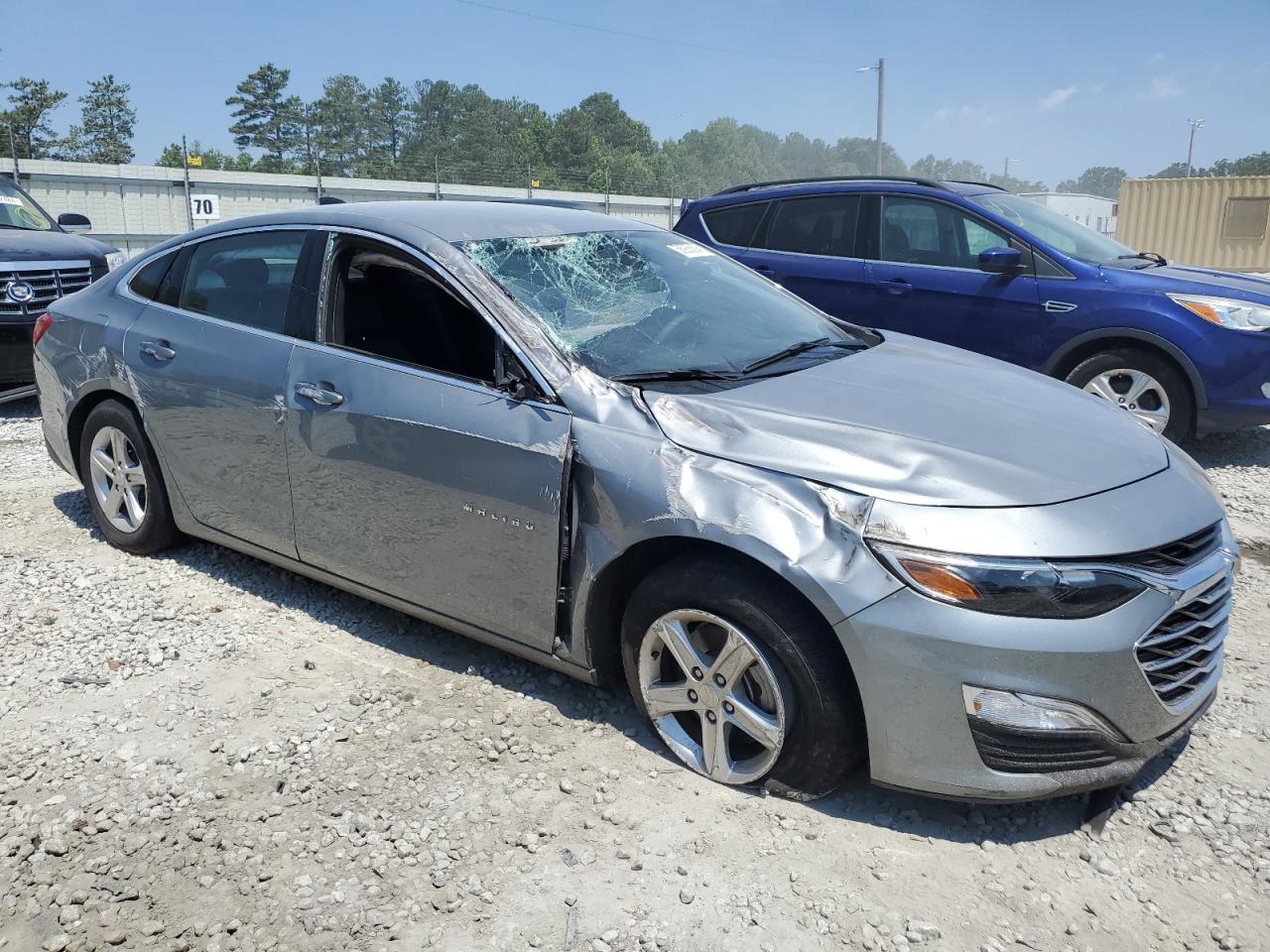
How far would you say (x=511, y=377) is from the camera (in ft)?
10.5

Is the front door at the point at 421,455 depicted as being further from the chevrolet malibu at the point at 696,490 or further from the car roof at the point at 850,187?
the car roof at the point at 850,187

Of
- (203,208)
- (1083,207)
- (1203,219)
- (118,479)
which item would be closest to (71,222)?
(118,479)

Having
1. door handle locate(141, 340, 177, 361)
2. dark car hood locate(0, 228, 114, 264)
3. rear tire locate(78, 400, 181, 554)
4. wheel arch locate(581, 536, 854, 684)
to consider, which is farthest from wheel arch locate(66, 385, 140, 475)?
dark car hood locate(0, 228, 114, 264)

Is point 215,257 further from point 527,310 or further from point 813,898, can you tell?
point 813,898

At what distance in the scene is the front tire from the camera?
8.80ft

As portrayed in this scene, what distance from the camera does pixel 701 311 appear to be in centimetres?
371

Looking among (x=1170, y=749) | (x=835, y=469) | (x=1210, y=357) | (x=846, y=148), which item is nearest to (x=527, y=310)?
(x=835, y=469)

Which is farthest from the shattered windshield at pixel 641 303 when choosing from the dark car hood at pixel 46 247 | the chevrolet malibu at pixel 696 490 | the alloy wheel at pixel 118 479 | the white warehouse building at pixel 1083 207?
the white warehouse building at pixel 1083 207

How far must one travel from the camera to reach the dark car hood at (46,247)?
303 inches

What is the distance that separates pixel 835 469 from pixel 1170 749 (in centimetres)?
148

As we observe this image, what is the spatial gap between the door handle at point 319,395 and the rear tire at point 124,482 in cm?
118

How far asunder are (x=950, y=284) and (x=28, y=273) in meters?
6.60

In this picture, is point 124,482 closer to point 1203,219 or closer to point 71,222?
point 71,222

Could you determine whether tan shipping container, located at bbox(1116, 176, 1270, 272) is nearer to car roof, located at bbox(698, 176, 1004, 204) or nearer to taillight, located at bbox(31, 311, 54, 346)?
car roof, located at bbox(698, 176, 1004, 204)
